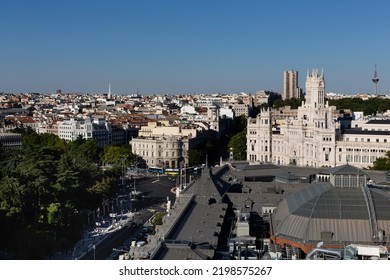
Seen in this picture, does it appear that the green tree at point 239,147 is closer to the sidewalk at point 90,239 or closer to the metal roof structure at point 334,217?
the sidewalk at point 90,239

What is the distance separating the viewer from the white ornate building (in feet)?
171

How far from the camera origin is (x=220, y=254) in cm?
2000

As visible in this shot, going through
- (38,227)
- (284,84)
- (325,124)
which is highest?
(284,84)

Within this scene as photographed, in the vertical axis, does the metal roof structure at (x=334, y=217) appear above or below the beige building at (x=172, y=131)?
below

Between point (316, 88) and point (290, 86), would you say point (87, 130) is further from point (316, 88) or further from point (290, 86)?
point (290, 86)

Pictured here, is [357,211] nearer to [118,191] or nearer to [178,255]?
[178,255]

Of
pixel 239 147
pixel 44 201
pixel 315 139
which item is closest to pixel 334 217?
pixel 44 201

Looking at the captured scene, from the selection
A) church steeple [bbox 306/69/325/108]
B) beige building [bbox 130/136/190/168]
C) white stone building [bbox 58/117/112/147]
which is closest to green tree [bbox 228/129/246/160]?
beige building [bbox 130/136/190/168]

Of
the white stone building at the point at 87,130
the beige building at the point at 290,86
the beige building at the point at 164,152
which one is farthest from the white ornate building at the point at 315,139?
the beige building at the point at 290,86

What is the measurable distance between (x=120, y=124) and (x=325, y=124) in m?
30.8

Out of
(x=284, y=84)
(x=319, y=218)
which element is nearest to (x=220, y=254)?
(x=319, y=218)

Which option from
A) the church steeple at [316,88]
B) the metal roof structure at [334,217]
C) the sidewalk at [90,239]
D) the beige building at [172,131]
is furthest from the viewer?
the beige building at [172,131]

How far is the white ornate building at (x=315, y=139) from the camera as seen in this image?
171 ft

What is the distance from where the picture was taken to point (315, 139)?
177 ft
